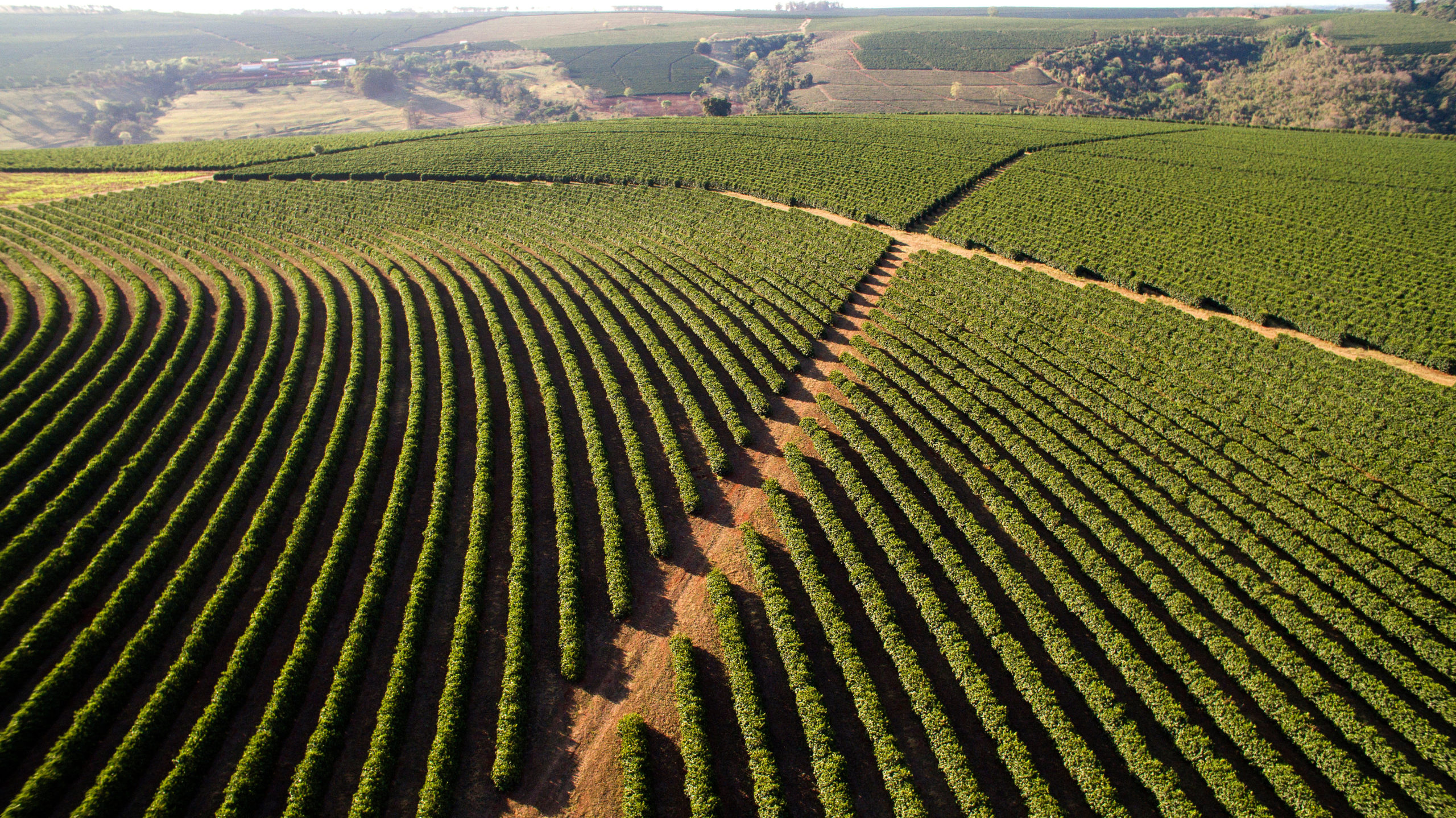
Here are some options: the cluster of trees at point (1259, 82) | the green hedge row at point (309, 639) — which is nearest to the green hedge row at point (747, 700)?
the green hedge row at point (309, 639)

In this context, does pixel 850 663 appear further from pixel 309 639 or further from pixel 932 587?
pixel 309 639

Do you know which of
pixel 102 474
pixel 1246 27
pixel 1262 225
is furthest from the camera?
pixel 1246 27

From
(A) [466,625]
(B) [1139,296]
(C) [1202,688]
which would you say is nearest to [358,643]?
(A) [466,625]

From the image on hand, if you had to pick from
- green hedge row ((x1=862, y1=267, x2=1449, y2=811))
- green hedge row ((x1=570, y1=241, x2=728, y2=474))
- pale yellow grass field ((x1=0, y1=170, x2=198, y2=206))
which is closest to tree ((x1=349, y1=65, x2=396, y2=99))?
pale yellow grass field ((x1=0, y1=170, x2=198, y2=206))

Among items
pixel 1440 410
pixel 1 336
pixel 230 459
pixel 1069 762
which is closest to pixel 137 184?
pixel 1 336

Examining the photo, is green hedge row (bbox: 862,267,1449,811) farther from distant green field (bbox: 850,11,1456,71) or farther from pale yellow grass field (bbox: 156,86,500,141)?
pale yellow grass field (bbox: 156,86,500,141)

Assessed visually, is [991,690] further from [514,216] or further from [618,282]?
[514,216]
